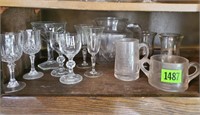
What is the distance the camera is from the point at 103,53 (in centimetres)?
87

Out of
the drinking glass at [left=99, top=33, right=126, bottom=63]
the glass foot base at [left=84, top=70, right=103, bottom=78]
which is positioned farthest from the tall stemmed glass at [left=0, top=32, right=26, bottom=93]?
the drinking glass at [left=99, top=33, right=126, bottom=63]

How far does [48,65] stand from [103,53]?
0.22m

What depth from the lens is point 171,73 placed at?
59cm

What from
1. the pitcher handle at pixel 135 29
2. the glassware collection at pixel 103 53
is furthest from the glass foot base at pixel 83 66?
the pitcher handle at pixel 135 29

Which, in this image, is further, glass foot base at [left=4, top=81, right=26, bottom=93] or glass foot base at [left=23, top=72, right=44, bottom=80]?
glass foot base at [left=23, top=72, right=44, bottom=80]

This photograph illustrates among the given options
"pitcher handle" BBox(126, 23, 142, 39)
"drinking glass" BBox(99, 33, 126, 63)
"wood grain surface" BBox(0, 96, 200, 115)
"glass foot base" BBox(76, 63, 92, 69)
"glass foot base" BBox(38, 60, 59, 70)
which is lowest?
"wood grain surface" BBox(0, 96, 200, 115)

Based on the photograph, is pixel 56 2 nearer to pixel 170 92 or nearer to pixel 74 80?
pixel 74 80

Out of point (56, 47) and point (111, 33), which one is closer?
point (56, 47)

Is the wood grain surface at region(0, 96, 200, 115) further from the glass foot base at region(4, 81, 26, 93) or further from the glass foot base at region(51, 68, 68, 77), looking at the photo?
the glass foot base at region(51, 68, 68, 77)

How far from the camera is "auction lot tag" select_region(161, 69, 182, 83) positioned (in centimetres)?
59

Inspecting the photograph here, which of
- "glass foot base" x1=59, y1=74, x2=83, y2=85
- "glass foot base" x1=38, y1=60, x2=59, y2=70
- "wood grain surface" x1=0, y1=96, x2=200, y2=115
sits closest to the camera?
"wood grain surface" x1=0, y1=96, x2=200, y2=115

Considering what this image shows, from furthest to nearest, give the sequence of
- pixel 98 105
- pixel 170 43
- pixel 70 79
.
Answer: pixel 170 43 → pixel 70 79 → pixel 98 105

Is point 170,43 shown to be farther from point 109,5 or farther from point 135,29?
point 109,5

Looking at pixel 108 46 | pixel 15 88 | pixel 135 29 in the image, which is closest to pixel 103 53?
pixel 108 46
